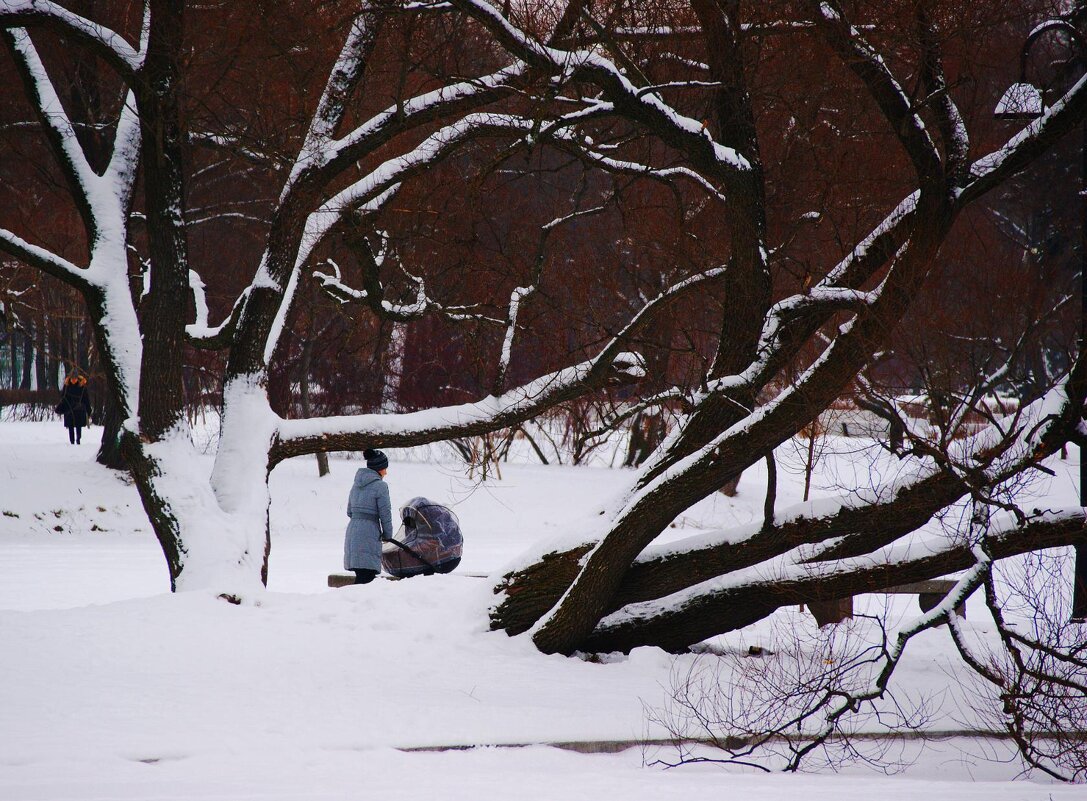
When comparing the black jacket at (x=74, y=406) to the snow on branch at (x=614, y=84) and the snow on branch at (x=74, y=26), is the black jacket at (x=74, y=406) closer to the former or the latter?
the snow on branch at (x=74, y=26)

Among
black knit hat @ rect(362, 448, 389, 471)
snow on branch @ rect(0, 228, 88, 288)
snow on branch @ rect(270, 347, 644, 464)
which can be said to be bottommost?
black knit hat @ rect(362, 448, 389, 471)

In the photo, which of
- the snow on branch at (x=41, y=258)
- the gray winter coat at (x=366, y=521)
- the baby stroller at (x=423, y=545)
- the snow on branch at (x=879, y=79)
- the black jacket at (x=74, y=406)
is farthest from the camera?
the black jacket at (x=74, y=406)

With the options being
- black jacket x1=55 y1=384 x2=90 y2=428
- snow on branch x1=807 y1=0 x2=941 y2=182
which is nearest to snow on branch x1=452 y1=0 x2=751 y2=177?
snow on branch x1=807 y1=0 x2=941 y2=182

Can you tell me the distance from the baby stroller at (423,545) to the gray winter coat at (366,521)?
339mm

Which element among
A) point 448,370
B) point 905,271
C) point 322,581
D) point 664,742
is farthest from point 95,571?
point 448,370

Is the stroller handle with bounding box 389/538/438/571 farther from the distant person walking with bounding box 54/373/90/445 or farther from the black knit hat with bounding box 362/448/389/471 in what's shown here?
the distant person walking with bounding box 54/373/90/445

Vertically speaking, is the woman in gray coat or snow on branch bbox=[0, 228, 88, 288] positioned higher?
snow on branch bbox=[0, 228, 88, 288]

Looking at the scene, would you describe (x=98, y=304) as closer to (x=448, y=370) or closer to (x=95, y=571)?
(x=95, y=571)

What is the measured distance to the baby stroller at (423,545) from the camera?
32.0 feet

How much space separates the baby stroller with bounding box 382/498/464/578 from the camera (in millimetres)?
9742

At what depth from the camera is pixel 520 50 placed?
21.6 ft

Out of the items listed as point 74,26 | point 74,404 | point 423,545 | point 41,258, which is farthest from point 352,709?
point 74,404

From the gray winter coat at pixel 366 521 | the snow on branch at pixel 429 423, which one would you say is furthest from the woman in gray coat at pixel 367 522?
the snow on branch at pixel 429 423

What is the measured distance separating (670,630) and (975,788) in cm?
277
